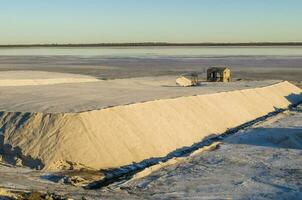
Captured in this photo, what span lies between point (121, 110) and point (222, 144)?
2933 mm

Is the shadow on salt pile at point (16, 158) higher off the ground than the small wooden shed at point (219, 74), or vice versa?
the shadow on salt pile at point (16, 158)

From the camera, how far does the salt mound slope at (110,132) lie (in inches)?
480

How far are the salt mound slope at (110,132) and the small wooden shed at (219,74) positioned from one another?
550 inches

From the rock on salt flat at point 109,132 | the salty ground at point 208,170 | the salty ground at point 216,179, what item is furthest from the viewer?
the rock on salt flat at point 109,132

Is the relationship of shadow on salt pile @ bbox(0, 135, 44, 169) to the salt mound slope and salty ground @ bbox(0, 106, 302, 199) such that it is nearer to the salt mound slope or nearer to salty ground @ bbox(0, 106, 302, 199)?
the salt mound slope

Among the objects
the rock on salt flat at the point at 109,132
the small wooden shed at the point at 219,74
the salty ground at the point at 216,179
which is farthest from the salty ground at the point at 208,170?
the small wooden shed at the point at 219,74

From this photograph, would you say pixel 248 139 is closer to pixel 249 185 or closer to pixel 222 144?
pixel 222 144

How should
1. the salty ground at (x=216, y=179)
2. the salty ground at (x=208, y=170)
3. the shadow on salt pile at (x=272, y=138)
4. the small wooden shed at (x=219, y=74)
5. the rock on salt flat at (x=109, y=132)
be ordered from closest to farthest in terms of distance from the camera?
1. the salty ground at (x=216, y=179)
2. the salty ground at (x=208, y=170)
3. the rock on salt flat at (x=109, y=132)
4. the shadow on salt pile at (x=272, y=138)
5. the small wooden shed at (x=219, y=74)

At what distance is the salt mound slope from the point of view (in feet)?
40.0

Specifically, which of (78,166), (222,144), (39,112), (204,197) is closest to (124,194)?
(204,197)

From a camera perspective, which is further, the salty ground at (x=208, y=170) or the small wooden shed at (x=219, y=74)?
the small wooden shed at (x=219, y=74)

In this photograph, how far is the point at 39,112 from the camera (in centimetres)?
1353

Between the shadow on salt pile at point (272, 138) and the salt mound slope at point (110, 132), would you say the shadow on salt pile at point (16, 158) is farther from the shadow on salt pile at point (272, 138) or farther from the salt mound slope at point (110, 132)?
the shadow on salt pile at point (272, 138)

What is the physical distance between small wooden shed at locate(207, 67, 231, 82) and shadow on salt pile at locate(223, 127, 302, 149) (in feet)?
49.1
